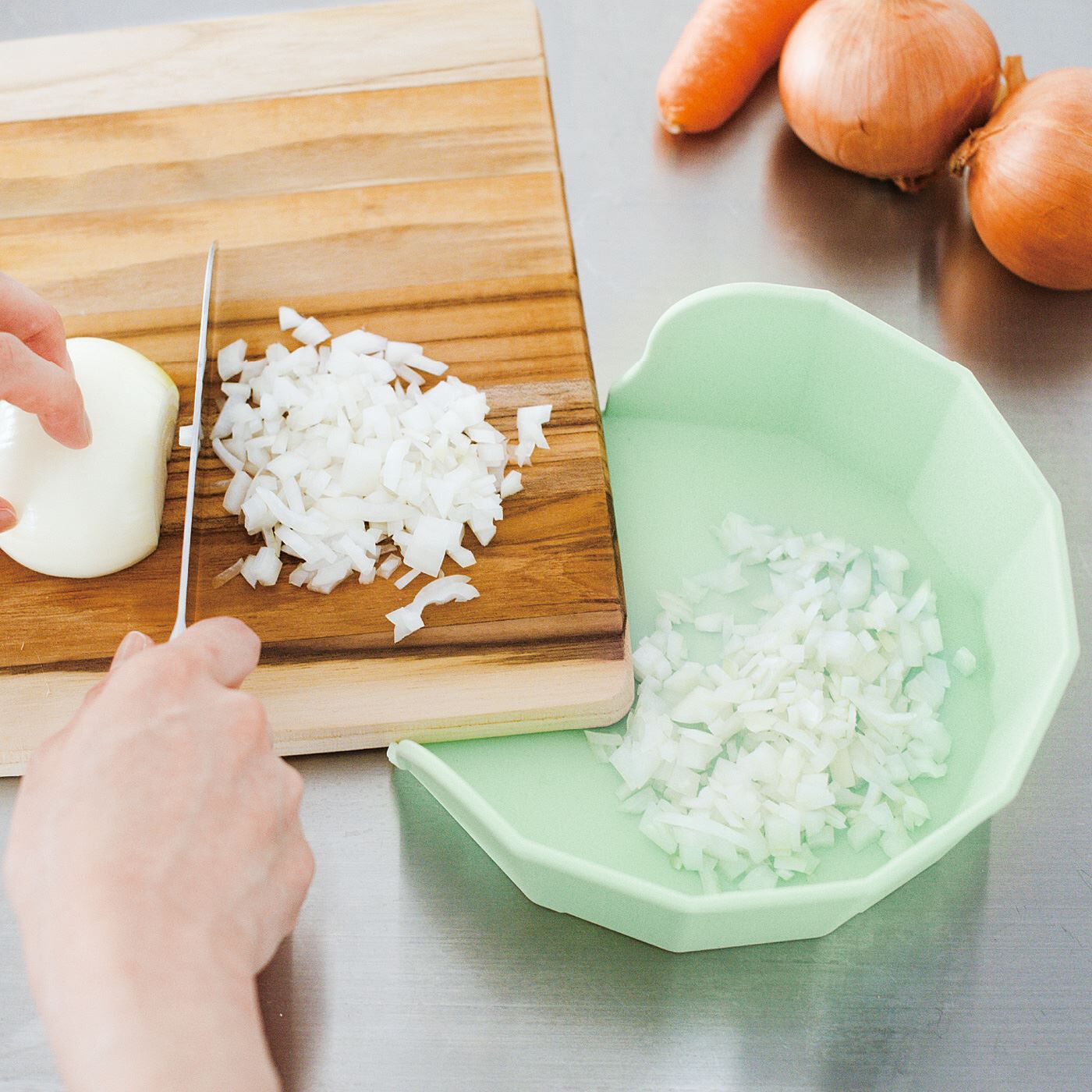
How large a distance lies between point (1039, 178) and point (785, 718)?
62 cm

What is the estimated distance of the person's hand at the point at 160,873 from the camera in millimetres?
477

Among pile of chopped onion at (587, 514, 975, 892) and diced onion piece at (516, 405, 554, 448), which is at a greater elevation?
diced onion piece at (516, 405, 554, 448)

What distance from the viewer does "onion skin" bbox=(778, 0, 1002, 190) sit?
1021 millimetres

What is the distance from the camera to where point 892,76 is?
103cm

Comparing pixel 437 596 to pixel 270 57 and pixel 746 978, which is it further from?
pixel 270 57

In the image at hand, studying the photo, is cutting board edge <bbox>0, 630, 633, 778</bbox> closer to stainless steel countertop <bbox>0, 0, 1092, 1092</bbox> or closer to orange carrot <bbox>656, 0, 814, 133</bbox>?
stainless steel countertop <bbox>0, 0, 1092, 1092</bbox>

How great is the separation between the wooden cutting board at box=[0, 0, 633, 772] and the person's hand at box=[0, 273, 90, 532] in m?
0.13

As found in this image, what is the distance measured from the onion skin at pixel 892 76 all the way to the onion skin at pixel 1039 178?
0.13 ft

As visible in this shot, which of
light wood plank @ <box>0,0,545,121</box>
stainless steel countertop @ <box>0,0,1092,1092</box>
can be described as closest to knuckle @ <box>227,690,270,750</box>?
stainless steel countertop @ <box>0,0,1092,1092</box>

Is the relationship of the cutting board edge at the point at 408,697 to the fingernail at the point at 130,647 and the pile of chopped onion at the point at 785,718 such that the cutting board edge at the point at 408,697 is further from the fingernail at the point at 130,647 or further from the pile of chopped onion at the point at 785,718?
the fingernail at the point at 130,647

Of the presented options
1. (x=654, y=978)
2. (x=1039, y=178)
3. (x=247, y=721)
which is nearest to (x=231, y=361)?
(x=247, y=721)

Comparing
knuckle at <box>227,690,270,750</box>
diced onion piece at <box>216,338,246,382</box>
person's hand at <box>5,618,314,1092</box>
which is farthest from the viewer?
diced onion piece at <box>216,338,246,382</box>

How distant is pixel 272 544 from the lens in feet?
2.89

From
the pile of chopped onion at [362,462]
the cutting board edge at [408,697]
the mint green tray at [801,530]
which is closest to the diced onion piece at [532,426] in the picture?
the pile of chopped onion at [362,462]
